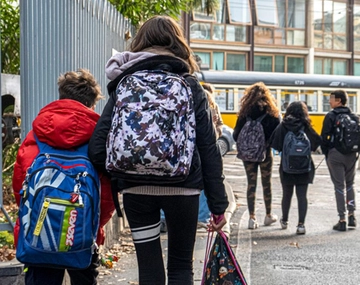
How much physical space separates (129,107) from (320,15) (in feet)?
140

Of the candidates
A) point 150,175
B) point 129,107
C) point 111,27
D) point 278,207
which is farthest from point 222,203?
point 278,207

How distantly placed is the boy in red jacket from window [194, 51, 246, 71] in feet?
120

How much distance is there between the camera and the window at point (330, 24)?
43.9 meters

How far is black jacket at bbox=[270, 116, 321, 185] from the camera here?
8.18 meters

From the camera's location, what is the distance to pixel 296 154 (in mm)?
8016

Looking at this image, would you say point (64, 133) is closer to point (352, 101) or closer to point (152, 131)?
point (152, 131)

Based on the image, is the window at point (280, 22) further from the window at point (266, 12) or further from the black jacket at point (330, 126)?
the black jacket at point (330, 126)

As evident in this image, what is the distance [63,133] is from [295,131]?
5.09 m

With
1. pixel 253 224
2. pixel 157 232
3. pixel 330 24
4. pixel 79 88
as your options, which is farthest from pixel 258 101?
pixel 330 24

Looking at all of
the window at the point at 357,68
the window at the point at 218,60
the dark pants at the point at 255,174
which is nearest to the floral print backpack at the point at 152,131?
the dark pants at the point at 255,174

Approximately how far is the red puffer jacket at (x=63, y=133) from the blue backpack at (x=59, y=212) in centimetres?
9

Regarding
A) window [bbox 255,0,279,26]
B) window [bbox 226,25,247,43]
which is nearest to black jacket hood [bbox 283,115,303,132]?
window [bbox 226,25,247,43]

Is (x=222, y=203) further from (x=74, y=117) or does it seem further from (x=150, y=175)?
(x=74, y=117)

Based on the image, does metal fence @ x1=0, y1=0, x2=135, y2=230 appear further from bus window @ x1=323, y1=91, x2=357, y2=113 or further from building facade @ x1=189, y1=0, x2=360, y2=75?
building facade @ x1=189, y1=0, x2=360, y2=75
